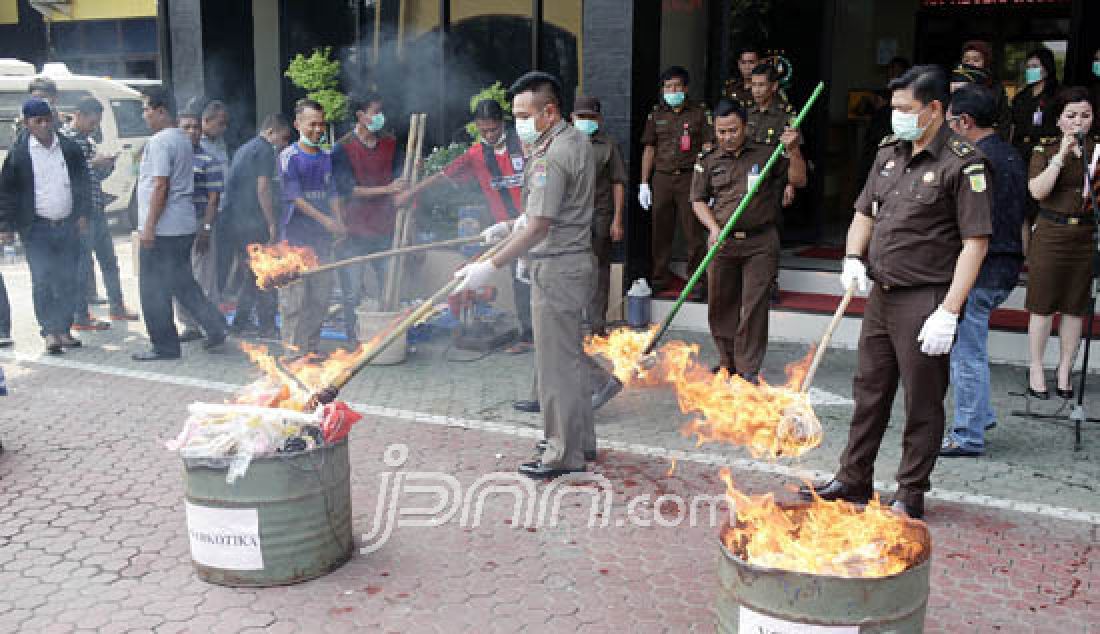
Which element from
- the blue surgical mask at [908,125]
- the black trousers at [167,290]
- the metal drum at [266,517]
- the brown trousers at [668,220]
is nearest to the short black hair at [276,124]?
the black trousers at [167,290]

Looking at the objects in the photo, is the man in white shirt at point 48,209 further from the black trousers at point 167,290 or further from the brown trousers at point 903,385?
the brown trousers at point 903,385

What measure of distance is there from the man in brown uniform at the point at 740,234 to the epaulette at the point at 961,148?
2.40m

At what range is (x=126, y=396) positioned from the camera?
7355 millimetres

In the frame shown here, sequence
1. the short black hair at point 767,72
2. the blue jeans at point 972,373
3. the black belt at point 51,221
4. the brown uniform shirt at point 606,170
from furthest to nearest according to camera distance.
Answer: the black belt at point 51,221
the brown uniform shirt at point 606,170
the short black hair at point 767,72
the blue jeans at point 972,373

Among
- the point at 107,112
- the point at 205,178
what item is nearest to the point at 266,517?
the point at 205,178

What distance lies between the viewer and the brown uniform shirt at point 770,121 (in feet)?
24.5

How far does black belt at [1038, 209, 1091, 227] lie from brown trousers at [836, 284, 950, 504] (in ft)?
8.59

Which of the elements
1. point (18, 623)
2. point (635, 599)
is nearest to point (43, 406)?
point (18, 623)

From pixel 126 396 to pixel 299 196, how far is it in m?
2.07

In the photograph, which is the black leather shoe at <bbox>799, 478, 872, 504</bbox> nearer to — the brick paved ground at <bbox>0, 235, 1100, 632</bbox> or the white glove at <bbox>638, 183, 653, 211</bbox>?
the brick paved ground at <bbox>0, 235, 1100, 632</bbox>

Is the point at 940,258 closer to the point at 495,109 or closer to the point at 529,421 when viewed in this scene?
the point at 529,421

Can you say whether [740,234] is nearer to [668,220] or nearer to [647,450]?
[647,450]

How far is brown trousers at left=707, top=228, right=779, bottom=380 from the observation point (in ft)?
23.5

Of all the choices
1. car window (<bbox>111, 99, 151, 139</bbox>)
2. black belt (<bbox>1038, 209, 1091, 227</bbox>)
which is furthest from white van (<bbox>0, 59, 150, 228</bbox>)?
black belt (<bbox>1038, 209, 1091, 227</bbox>)
